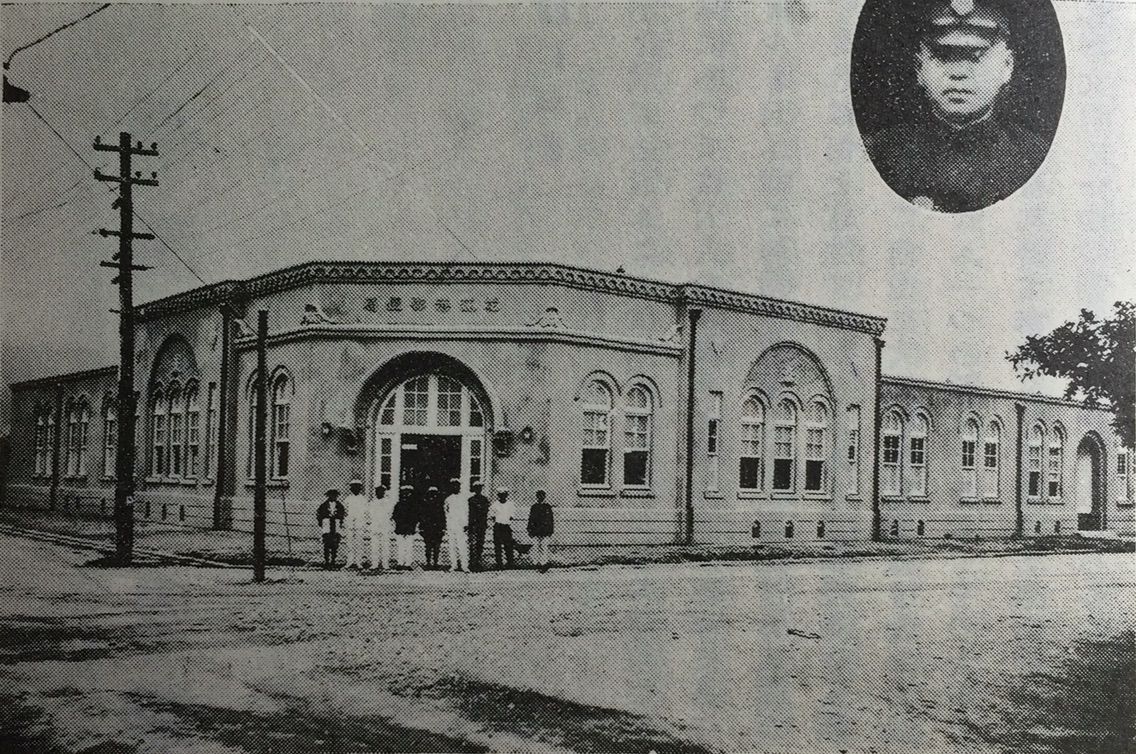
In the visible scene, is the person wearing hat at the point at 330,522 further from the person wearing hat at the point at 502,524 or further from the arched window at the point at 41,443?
the arched window at the point at 41,443

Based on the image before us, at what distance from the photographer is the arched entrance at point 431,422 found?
7.93m

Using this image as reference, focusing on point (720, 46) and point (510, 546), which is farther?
point (510, 546)

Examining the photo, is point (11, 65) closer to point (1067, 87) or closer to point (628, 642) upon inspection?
point (628, 642)

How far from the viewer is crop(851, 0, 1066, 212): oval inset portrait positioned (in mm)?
6211

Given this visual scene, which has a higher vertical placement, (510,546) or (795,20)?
(795,20)

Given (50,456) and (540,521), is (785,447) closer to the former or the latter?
(540,521)

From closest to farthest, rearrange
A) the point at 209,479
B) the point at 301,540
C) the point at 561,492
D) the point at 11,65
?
the point at 11,65 → the point at 301,540 → the point at 209,479 → the point at 561,492

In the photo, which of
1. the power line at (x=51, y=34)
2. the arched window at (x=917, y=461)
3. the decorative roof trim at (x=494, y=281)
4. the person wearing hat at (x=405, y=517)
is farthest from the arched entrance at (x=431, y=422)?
the arched window at (x=917, y=461)

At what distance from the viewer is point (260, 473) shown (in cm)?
680

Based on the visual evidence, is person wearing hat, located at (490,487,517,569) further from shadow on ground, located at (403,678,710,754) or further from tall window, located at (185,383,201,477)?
shadow on ground, located at (403,678,710,754)

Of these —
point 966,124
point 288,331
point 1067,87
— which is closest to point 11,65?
point 288,331

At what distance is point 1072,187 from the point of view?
20.9 ft

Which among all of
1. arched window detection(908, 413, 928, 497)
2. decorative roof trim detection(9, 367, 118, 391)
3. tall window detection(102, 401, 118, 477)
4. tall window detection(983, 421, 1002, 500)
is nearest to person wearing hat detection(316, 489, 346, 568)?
tall window detection(102, 401, 118, 477)

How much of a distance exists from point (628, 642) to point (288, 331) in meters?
3.43
